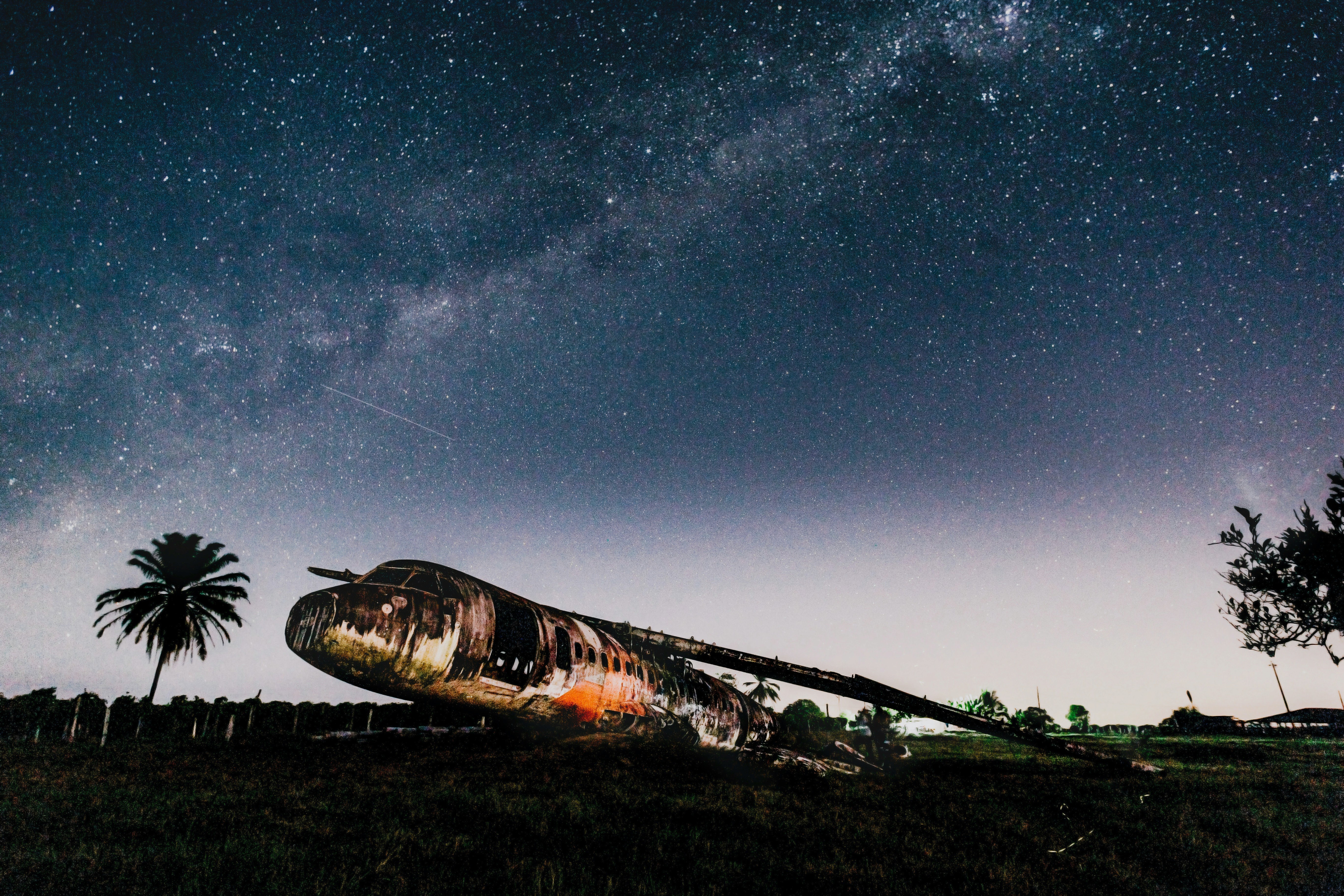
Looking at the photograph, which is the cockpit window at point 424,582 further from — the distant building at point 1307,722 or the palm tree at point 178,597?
the distant building at point 1307,722

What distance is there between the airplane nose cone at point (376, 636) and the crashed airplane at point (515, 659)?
0.06ft

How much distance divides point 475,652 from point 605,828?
12.7ft

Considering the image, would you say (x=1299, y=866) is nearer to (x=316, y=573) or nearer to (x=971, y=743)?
(x=316, y=573)

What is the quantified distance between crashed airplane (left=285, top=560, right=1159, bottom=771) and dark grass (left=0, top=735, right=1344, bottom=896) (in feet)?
4.22

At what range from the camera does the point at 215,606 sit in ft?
135

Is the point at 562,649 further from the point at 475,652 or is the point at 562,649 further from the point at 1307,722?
the point at 1307,722

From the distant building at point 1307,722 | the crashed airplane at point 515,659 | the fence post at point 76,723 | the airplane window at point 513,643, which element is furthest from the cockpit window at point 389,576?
the distant building at point 1307,722

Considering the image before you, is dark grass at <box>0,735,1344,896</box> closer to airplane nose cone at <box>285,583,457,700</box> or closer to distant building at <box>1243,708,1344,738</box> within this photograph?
airplane nose cone at <box>285,583,457,700</box>

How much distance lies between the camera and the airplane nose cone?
8859 mm

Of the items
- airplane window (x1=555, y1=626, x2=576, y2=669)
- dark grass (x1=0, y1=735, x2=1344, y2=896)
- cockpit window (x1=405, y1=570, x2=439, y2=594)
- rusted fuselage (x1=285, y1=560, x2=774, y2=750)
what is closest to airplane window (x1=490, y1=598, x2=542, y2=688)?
rusted fuselage (x1=285, y1=560, x2=774, y2=750)

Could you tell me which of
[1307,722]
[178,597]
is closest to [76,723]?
[178,597]

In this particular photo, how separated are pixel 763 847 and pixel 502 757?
26.7 feet

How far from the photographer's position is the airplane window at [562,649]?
11.9 m

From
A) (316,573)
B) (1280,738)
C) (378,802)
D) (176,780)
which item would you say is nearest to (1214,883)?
(378,802)
